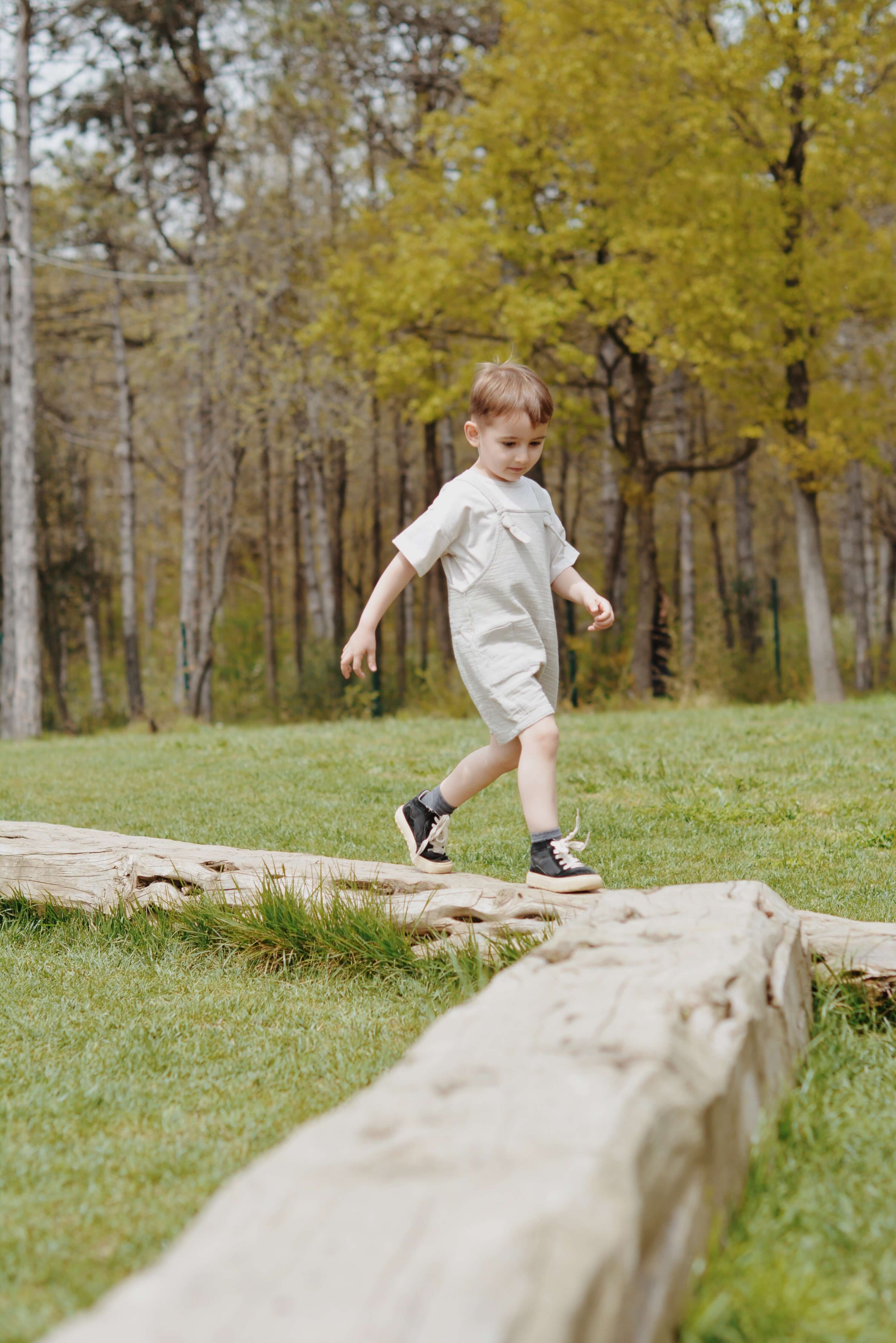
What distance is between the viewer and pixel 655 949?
2.54 metres

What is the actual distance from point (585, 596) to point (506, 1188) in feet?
9.48

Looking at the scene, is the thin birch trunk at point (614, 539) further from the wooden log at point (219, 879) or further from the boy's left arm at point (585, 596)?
the wooden log at point (219, 879)

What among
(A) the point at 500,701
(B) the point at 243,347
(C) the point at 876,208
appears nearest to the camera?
(A) the point at 500,701

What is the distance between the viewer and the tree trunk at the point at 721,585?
2120cm

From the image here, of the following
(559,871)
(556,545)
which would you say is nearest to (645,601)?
(556,545)

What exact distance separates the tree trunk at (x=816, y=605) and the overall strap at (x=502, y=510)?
13.0m

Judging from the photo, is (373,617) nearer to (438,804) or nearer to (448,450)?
(438,804)

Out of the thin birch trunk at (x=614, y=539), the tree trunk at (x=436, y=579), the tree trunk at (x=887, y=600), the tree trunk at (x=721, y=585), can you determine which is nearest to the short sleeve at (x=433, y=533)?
the tree trunk at (x=436, y=579)

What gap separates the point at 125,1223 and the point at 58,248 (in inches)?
956

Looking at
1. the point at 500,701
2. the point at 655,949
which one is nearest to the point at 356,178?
the point at 500,701

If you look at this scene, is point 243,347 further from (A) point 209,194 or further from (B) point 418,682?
(B) point 418,682

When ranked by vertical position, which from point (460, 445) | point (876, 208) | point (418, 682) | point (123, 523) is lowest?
point (418, 682)

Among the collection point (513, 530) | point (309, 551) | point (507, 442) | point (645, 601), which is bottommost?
point (645, 601)

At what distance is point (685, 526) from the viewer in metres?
23.1
